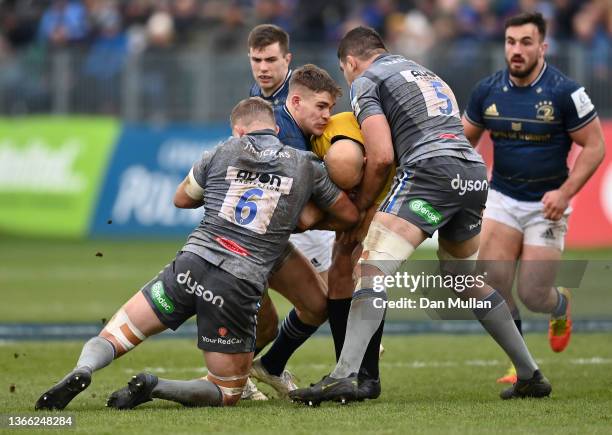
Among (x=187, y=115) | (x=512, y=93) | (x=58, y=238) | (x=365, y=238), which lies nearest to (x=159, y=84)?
(x=187, y=115)

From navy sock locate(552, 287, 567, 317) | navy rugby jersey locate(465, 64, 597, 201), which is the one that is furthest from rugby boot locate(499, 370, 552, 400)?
navy rugby jersey locate(465, 64, 597, 201)

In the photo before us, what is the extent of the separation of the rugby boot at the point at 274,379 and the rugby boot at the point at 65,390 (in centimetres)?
173

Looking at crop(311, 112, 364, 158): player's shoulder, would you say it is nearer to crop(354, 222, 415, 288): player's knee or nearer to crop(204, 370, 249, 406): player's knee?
crop(354, 222, 415, 288): player's knee

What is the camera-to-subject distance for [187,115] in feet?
70.1

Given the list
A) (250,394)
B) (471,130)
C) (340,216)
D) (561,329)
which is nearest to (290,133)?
(340,216)

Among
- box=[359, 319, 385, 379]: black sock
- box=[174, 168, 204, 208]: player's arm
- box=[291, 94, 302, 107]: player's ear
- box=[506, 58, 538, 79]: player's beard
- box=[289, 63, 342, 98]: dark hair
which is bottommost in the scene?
box=[359, 319, 385, 379]: black sock

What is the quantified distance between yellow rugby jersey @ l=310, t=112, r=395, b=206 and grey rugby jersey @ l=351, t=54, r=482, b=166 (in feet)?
0.35

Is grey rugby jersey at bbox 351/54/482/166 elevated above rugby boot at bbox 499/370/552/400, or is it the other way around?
grey rugby jersey at bbox 351/54/482/166

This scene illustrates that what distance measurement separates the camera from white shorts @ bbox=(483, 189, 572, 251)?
9805 millimetres

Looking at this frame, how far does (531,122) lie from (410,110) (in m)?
1.86

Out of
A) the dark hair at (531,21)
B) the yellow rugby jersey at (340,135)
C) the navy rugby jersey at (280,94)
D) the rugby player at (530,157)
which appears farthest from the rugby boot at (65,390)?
the dark hair at (531,21)

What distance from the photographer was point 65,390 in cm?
729

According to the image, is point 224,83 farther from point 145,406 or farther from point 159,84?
point 145,406

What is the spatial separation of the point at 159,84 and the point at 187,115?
753 mm
